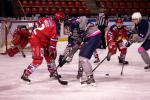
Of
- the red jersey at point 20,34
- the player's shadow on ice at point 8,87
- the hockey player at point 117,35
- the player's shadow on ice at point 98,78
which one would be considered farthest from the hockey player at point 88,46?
the red jersey at point 20,34

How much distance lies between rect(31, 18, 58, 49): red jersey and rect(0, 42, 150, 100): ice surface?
0.72m

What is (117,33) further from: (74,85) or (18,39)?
(74,85)

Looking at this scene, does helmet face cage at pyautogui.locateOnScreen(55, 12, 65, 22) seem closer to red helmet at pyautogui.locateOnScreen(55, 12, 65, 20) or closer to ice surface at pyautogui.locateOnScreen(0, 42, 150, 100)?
red helmet at pyautogui.locateOnScreen(55, 12, 65, 20)

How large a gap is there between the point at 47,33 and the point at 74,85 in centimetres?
96

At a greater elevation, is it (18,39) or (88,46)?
(88,46)

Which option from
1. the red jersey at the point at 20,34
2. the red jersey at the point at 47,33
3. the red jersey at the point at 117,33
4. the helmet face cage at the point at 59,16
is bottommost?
the red jersey at the point at 20,34

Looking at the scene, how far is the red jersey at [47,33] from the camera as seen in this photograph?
648 centimetres

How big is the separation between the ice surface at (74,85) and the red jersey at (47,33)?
72 cm

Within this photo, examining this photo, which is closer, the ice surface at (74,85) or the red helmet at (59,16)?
the ice surface at (74,85)

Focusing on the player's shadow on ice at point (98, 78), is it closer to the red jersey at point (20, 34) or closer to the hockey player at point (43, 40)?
the hockey player at point (43, 40)

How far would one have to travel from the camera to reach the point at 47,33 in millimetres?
6586

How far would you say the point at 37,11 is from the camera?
62.0 feet

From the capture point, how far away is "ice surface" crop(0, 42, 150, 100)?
5.75 meters

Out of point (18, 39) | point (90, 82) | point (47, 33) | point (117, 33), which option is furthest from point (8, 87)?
point (18, 39)
